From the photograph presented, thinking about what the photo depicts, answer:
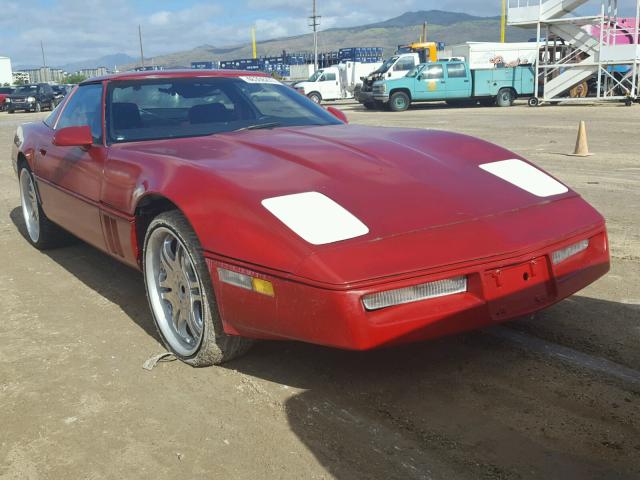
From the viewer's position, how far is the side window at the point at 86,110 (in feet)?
13.1

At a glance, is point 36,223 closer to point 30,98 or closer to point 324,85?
point 324,85

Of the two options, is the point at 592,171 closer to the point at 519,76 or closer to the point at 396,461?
the point at 396,461

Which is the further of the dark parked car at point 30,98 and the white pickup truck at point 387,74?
the dark parked car at point 30,98

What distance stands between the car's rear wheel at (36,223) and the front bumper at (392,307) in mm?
2952

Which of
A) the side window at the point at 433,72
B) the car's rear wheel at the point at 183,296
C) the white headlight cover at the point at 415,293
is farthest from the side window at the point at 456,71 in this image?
the white headlight cover at the point at 415,293

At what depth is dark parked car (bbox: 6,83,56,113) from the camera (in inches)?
1328

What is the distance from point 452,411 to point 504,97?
25273mm

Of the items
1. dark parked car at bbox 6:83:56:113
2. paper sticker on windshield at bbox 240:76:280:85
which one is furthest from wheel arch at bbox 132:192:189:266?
dark parked car at bbox 6:83:56:113

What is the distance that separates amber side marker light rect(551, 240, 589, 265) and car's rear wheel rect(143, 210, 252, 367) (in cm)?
138

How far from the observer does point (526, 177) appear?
3248 millimetres

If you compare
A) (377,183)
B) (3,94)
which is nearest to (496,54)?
(3,94)

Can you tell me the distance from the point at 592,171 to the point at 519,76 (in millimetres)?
19198

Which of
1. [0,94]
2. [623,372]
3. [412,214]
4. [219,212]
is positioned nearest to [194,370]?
[219,212]

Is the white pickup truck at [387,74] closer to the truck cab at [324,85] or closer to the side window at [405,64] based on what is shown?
the side window at [405,64]
